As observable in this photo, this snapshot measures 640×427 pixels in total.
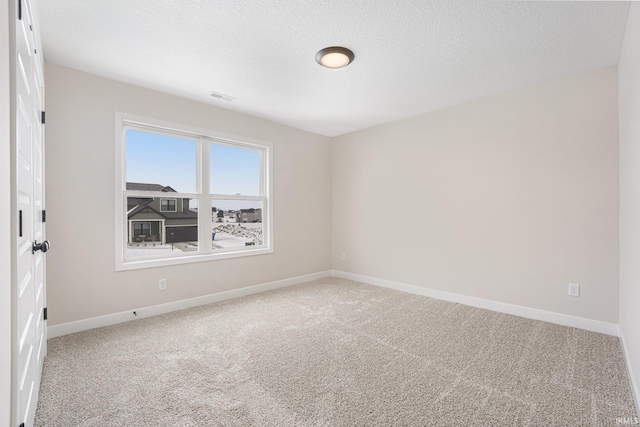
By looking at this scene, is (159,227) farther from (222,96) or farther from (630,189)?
(630,189)

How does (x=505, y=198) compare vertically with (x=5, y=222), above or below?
above

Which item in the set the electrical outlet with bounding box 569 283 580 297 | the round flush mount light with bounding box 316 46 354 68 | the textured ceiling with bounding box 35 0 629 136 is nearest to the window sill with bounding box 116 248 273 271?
the textured ceiling with bounding box 35 0 629 136

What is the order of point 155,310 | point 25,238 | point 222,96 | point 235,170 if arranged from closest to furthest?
point 25,238 → point 155,310 → point 222,96 → point 235,170

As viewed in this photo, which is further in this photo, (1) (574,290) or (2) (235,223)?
(2) (235,223)

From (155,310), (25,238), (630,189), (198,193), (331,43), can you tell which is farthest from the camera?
(198,193)

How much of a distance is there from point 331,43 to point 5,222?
2227 mm

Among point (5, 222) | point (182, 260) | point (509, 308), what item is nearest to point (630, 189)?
point (509, 308)

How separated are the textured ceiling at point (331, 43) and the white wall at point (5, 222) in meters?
1.18

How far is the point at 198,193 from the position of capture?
3.63 metres

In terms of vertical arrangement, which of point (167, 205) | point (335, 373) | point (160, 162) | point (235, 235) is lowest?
point (335, 373)

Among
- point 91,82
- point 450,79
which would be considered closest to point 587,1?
point 450,79

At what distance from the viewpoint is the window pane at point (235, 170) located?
3832 mm

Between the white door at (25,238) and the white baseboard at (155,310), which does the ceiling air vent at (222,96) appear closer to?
the white door at (25,238)

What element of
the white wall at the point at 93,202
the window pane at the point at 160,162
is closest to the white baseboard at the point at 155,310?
the white wall at the point at 93,202
